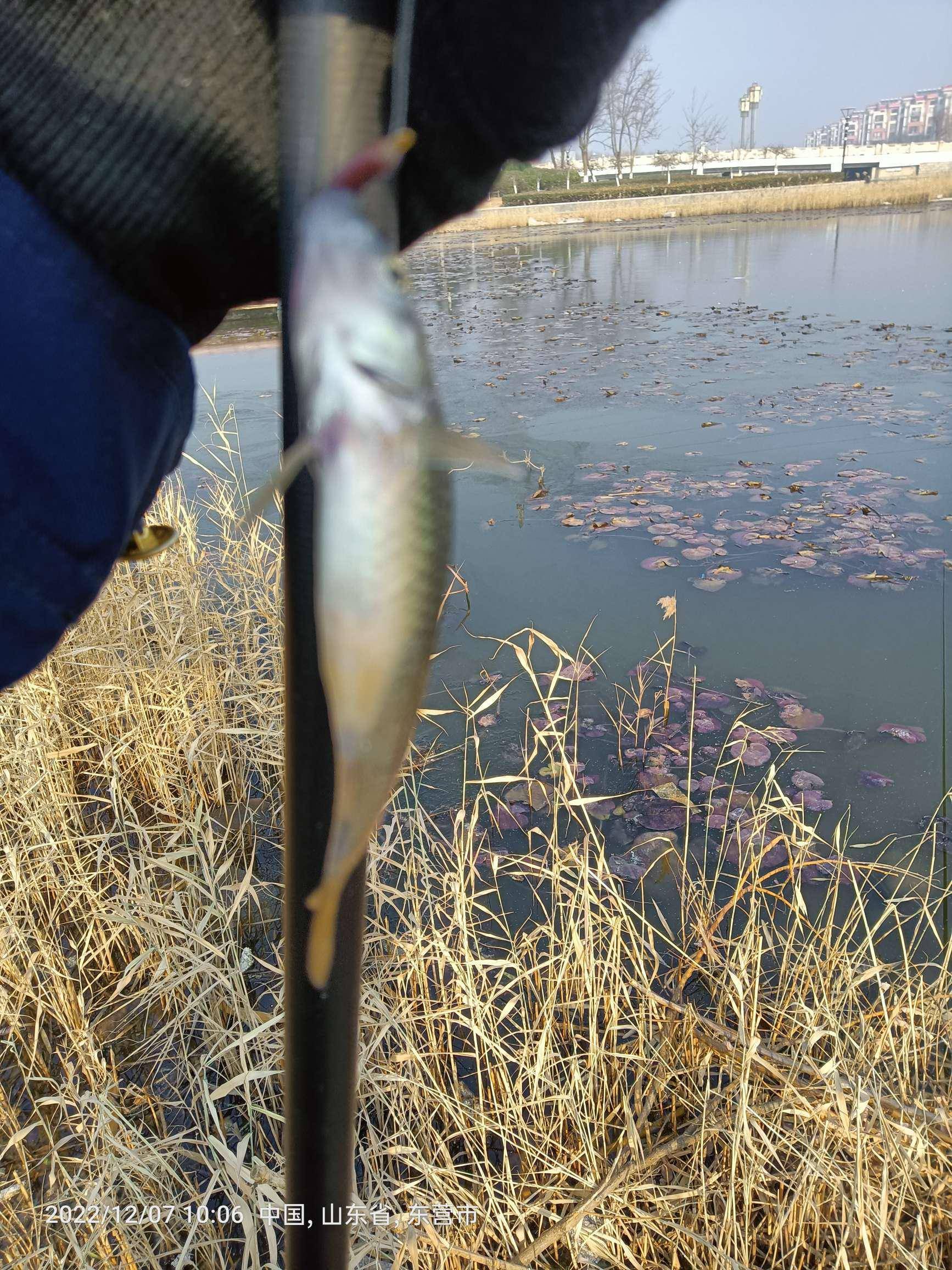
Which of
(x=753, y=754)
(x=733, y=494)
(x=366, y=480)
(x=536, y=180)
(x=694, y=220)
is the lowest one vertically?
(x=753, y=754)

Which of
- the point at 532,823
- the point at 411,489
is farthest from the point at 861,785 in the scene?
the point at 411,489

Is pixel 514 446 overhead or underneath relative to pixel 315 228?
underneath

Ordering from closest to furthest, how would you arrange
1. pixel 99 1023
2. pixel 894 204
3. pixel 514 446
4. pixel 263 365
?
pixel 99 1023 → pixel 514 446 → pixel 263 365 → pixel 894 204

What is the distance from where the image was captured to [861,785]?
3.13 m

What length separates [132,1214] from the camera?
163 centimetres

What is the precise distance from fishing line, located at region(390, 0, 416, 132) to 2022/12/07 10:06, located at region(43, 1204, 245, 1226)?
177 cm

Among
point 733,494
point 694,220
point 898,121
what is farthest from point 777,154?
point 898,121

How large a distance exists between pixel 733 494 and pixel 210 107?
5.34 meters

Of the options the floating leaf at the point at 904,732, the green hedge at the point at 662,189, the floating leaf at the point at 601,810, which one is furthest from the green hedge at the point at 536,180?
the floating leaf at the point at 601,810

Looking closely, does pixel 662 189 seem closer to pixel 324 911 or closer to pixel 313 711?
pixel 313 711

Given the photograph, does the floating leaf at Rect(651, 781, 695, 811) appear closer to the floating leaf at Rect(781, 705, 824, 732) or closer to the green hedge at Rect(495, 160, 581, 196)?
the floating leaf at Rect(781, 705, 824, 732)

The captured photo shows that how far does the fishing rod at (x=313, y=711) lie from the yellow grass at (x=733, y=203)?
80.4ft

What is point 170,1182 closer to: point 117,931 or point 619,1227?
point 117,931

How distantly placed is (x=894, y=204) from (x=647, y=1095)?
91.3 feet
